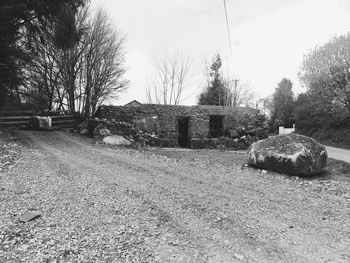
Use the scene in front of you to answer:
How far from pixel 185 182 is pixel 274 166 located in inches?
140

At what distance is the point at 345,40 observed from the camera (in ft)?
66.4

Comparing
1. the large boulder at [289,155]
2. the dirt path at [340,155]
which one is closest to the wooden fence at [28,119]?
the large boulder at [289,155]

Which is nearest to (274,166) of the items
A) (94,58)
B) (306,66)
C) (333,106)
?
(94,58)

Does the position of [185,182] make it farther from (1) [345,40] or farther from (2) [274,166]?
(1) [345,40]

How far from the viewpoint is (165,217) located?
364 cm

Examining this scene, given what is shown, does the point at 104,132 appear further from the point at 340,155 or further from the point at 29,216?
the point at 340,155

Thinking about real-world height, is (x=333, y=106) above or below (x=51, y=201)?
above

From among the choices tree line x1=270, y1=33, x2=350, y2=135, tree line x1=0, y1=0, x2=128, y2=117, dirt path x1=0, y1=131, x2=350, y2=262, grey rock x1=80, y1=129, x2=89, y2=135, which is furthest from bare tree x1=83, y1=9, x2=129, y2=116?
tree line x1=270, y1=33, x2=350, y2=135

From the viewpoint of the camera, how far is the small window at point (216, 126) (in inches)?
657

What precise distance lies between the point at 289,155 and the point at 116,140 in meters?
7.57

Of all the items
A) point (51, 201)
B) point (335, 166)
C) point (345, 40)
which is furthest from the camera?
point (345, 40)

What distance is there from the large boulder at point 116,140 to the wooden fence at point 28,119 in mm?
4379

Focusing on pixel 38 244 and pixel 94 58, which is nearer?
pixel 38 244

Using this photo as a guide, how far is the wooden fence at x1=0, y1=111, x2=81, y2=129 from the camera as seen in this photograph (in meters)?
13.8
